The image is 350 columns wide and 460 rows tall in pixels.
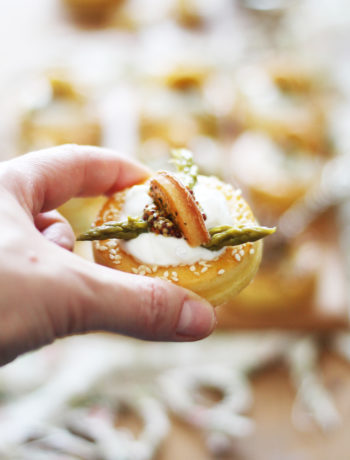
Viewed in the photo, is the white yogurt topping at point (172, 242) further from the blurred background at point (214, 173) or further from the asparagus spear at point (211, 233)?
the blurred background at point (214, 173)

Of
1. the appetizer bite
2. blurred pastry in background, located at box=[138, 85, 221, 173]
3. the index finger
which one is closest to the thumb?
the appetizer bite

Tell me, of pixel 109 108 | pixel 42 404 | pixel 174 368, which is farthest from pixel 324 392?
pixel 109 108

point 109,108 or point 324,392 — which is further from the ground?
point 109,108

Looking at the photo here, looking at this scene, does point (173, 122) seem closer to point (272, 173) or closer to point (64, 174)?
point (272, 173)

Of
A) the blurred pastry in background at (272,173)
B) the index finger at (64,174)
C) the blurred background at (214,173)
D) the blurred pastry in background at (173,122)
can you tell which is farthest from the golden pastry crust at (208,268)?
the blurred pastry in background at (173,122)

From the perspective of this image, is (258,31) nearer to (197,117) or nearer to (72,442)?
(197,117)

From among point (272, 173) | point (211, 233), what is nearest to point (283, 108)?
point (272, 173)

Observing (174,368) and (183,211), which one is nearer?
Result: (183,211)
